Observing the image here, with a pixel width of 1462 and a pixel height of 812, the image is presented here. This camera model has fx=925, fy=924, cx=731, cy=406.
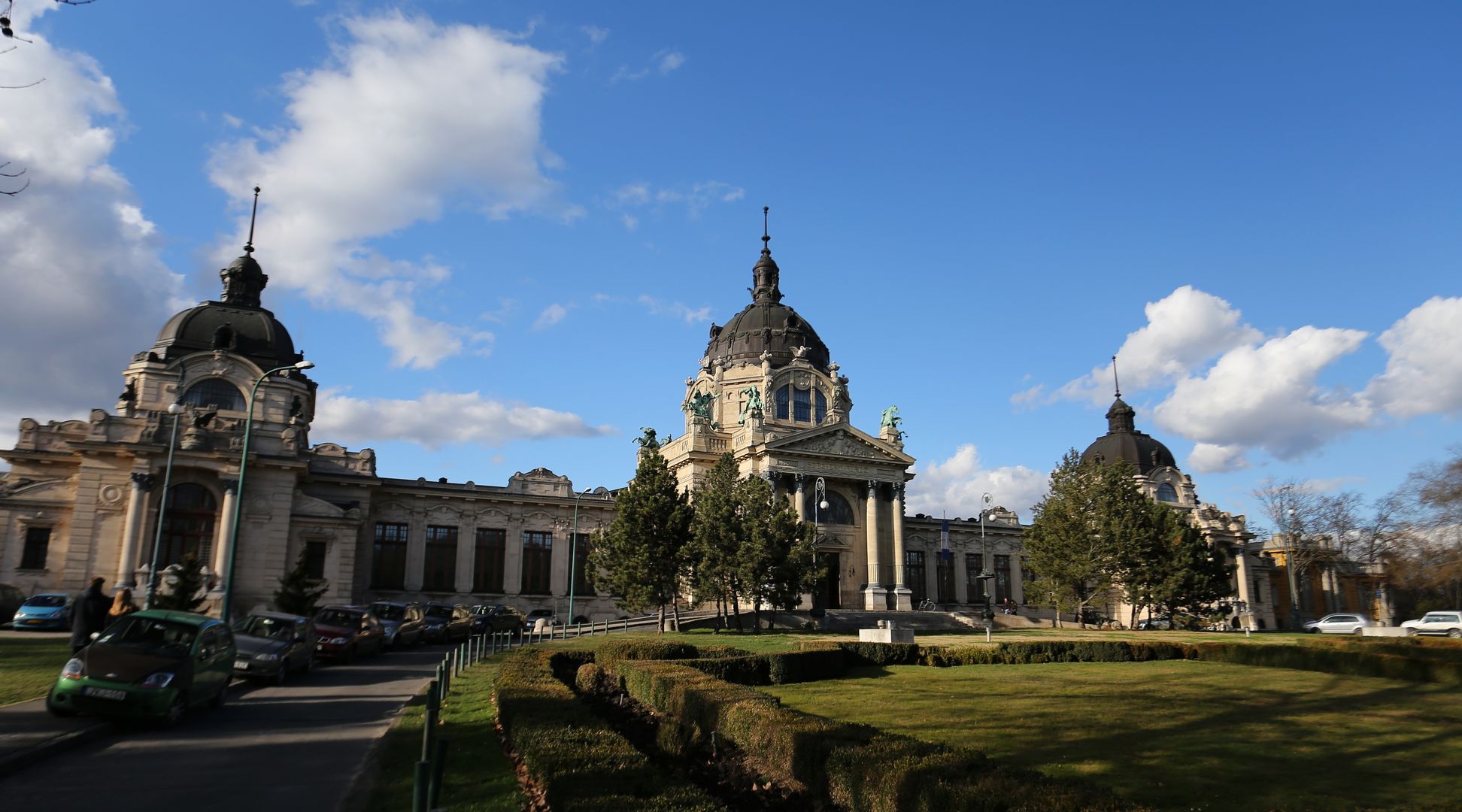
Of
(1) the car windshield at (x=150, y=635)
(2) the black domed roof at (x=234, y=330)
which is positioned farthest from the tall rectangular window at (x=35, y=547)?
(1) the car windshield at (x=150, y=635)

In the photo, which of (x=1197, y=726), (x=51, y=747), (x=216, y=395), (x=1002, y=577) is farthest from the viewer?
(x=1002, y=577)

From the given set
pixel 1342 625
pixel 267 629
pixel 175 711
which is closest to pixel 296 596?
pixel 267 629

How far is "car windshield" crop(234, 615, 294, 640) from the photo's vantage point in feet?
72.2

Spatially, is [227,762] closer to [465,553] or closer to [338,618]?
[338,618]

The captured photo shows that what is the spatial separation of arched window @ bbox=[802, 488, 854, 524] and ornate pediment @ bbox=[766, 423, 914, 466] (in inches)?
107

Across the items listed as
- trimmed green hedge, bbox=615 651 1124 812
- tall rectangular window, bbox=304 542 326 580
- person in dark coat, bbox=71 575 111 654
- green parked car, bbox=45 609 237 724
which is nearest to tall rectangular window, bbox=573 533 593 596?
tall rectangular window, bbox=304 542 326 580

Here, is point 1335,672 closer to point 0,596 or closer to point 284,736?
point 284,736

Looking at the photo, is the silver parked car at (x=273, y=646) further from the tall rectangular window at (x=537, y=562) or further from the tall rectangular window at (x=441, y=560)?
the tall rectangular window at (x=537, y=562)

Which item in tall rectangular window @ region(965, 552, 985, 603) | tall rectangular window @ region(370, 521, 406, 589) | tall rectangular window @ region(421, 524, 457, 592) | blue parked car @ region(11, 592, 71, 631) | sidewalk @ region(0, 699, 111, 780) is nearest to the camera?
sidewalk @ region(0, 699, 111, 780)

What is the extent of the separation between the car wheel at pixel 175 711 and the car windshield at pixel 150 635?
2.88 ft

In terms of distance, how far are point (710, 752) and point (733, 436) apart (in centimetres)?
4701

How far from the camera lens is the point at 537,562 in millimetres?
62594

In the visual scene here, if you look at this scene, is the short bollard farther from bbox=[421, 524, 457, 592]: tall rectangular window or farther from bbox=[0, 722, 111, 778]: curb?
bbox=[421, 524, 457, 592]: tall rectangular window

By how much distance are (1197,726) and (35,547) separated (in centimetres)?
5318
